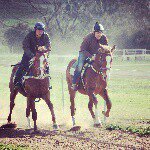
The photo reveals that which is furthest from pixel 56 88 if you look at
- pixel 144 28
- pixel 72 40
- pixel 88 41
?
pixel 72 40

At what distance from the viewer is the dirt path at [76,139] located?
989 cm

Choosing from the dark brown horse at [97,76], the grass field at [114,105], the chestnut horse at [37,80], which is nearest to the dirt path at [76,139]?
the chestnut horse at [37,80]

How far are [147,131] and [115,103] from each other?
7.38 m

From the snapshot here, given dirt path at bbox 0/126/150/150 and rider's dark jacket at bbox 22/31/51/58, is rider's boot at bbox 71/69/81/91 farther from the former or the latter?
dirt path at bbox 0/126/150/150

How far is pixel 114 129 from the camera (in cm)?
1200

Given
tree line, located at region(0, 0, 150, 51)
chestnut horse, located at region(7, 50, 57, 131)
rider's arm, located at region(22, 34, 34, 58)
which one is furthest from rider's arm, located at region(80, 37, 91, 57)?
tree line, located at region(0, 0, 150, 51)

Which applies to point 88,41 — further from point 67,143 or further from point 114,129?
point 67,143

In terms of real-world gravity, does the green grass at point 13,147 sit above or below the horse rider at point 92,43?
below

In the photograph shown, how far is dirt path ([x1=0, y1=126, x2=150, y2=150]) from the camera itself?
9.89 m

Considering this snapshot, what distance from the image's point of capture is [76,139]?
10859mm

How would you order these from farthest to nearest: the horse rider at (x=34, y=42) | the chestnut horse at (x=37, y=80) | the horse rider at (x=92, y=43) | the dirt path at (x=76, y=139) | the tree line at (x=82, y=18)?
the tree line at (x=82, y=18)
the horse rider at (x=92, y=43)
the horse rider at (x=34, y=42)
the chestnut horse at (x=37, y=80)
the dirt path at (x=76, y=139)

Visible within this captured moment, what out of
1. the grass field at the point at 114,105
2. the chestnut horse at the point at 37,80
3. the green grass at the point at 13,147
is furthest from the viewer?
the grass field at the point at 114,105

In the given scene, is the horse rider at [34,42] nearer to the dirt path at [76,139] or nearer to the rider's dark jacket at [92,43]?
the rider's dark jacket at [92,43]

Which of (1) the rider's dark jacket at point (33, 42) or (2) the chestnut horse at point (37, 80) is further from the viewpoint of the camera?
(1) the rider's dark jacket at point (33, 42)
